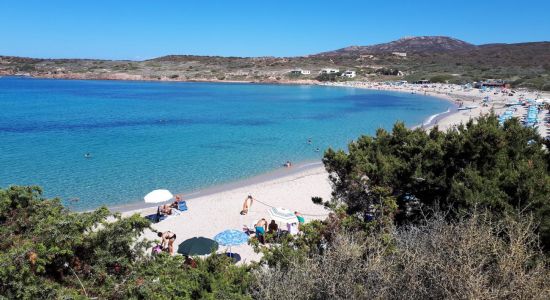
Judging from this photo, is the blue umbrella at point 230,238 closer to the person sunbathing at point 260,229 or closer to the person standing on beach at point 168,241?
the person sunbathing at point 260,229

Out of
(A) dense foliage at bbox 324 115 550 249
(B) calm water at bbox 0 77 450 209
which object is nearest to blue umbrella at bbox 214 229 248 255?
(A) dense foliage at bbox 324 115 550 249

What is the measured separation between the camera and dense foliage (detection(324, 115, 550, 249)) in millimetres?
8781

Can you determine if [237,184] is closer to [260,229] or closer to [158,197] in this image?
[158,197]

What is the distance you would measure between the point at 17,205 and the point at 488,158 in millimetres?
10266

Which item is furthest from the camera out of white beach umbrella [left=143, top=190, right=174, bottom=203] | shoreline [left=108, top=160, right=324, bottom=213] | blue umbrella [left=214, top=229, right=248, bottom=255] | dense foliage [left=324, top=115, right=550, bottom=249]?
shoreline [left=108, top=160, right=324, bottom=213]

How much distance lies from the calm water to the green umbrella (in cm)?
842

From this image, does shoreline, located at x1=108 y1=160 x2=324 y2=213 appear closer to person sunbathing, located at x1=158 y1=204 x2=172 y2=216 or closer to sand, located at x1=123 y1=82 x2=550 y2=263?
sand, located at x1=123 y1=82 x2=550 y2=263

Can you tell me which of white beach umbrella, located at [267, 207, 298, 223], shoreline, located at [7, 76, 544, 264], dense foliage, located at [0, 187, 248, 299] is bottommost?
shoreline, located at [7, 76, 544, 264]

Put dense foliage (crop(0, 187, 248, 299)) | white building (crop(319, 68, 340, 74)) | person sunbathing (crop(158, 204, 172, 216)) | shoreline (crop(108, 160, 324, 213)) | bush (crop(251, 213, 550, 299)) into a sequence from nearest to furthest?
bush (crop(251, 213, 550, 299)) → dense foliage (crop(0, 187, 248, 299)) → person sunbathing (crop(158, 204, 172, 216)) → shoreline (crop(108, 160, 324, 213)) → white building (crop(319, 68, 340, 74))

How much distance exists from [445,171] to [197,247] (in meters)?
6.76

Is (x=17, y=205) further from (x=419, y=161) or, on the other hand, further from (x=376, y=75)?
(x=376, y=75)

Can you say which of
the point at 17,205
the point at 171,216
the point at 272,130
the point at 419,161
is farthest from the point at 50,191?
the point at 272,130

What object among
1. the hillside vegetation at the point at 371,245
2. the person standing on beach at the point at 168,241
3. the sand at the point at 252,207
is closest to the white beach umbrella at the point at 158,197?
the sand at the point at 252,207

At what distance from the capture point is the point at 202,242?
1130 centimetres
